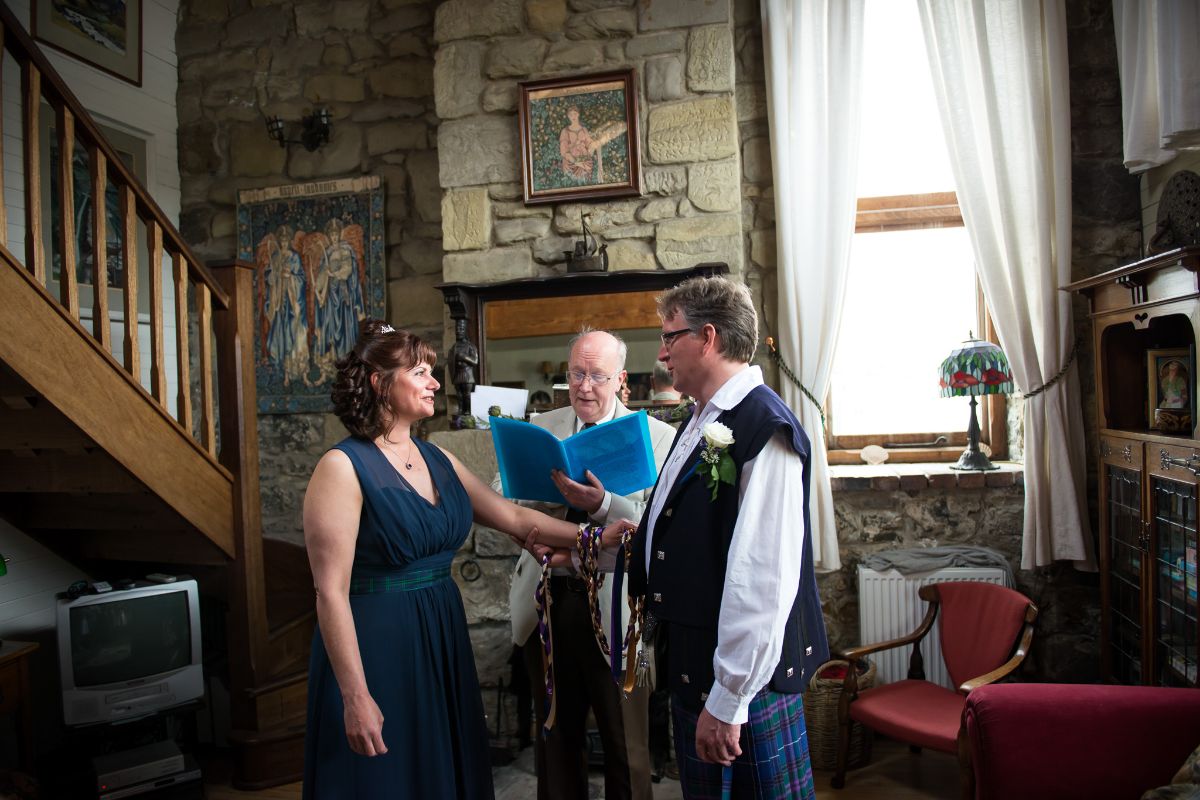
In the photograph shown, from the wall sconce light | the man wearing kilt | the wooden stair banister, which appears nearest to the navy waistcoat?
the man wearing kilt

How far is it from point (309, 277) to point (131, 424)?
70.0 inches

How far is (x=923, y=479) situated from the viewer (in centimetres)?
363

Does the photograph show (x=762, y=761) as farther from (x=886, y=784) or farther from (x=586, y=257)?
(x=586, y=257)

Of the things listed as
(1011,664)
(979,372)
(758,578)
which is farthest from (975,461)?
(758,578)

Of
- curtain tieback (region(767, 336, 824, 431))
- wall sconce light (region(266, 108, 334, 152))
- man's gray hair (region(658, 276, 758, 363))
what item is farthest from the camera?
wall sconce light (region(266, 108, 334, 152))

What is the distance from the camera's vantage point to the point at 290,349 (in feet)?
14.5

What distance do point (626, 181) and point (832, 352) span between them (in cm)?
126

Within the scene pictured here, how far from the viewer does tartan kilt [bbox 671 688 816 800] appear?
152 centimetres

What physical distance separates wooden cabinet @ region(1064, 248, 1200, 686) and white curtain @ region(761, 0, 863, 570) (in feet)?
3.40

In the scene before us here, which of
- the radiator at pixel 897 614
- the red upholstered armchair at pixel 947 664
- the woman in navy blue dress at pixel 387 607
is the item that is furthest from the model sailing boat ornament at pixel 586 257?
the red upholstered armchair at pixel 947 664

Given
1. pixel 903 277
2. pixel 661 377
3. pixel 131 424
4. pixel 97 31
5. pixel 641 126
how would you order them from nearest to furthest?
pixel 131 424 → pixel 661 377 → pixel 641 126 → pixel 903 277 → pixel 97 31

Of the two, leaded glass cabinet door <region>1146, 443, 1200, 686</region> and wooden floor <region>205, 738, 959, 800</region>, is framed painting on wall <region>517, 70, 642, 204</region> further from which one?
wooden floor <region>205, 738, 959, 800</region>

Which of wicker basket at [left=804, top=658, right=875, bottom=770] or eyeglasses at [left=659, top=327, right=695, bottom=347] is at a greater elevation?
eyeglasses at [left=659, top=327, right=695, bottom=347]

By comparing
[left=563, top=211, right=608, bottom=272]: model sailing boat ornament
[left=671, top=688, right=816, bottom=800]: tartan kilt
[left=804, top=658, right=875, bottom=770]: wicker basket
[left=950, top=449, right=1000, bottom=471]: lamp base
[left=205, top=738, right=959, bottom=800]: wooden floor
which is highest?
[left=563, top=211, right=608, bottom=272]: model sailing boat ornament
